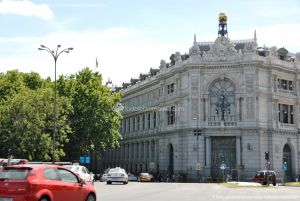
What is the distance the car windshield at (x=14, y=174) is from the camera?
13734mm

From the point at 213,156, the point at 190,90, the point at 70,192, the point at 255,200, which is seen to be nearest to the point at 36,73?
the point at 190,90

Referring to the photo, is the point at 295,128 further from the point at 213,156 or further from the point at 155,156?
the point at 155,156

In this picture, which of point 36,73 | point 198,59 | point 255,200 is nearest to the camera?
point 255,200

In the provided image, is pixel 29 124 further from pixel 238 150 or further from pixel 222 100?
pixel 238 150

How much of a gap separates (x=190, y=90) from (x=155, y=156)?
1517cm

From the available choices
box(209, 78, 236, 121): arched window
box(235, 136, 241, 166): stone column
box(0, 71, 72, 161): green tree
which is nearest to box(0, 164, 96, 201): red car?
box(0, 71, 72, 161): green tree

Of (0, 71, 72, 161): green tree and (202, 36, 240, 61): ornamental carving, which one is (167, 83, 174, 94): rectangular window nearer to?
(202, 36, 240, 61): ornamental carving

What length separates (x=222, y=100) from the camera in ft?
217

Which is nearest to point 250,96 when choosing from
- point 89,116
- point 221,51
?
point 221,51

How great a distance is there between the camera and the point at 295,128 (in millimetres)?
68625

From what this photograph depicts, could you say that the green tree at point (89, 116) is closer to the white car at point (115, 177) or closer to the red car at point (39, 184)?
the white car at point (115, 177)

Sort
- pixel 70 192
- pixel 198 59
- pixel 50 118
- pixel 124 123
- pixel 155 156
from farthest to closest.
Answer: pixel 124 123 → pixel 155 156 → pixel 198 59 → pixel 50 118 → pixel 70 192

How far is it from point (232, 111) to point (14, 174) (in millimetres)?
53573

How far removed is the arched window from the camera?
65500 millimetres
